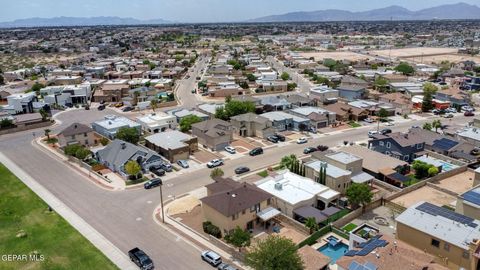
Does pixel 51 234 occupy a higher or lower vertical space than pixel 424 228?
lower

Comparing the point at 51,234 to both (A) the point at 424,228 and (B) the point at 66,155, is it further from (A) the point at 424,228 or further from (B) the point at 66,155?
(A) the point at 424,228

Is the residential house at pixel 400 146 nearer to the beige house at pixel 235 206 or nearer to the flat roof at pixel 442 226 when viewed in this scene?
the flat roof at pixel 442 226

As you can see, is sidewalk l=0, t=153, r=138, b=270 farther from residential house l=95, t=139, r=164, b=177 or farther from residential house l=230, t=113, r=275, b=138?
residential house l=230, t=113, r=275, b=138

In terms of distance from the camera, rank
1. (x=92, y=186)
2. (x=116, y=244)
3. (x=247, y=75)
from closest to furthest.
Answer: (x=116, y=244) → (x=92, y=186) → (x=247, y=75)

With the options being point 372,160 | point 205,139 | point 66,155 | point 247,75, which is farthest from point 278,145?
point 247,75

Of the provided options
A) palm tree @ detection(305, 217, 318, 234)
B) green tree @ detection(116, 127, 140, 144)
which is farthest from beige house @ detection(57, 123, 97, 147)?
palm tree @ detection(305, 217, 318, 234)

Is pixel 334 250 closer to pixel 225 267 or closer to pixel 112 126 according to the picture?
pixel 225 267

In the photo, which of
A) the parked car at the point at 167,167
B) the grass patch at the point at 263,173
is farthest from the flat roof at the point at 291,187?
the parked car at the point at 167,167

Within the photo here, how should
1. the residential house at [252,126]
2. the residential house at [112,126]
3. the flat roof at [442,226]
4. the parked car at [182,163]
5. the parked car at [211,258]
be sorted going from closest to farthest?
the flat roof at [442,226] < the parked car at [211,258] < the parked car at [182,163] < the residential house at [112,126] < the residential house at [252,126]
